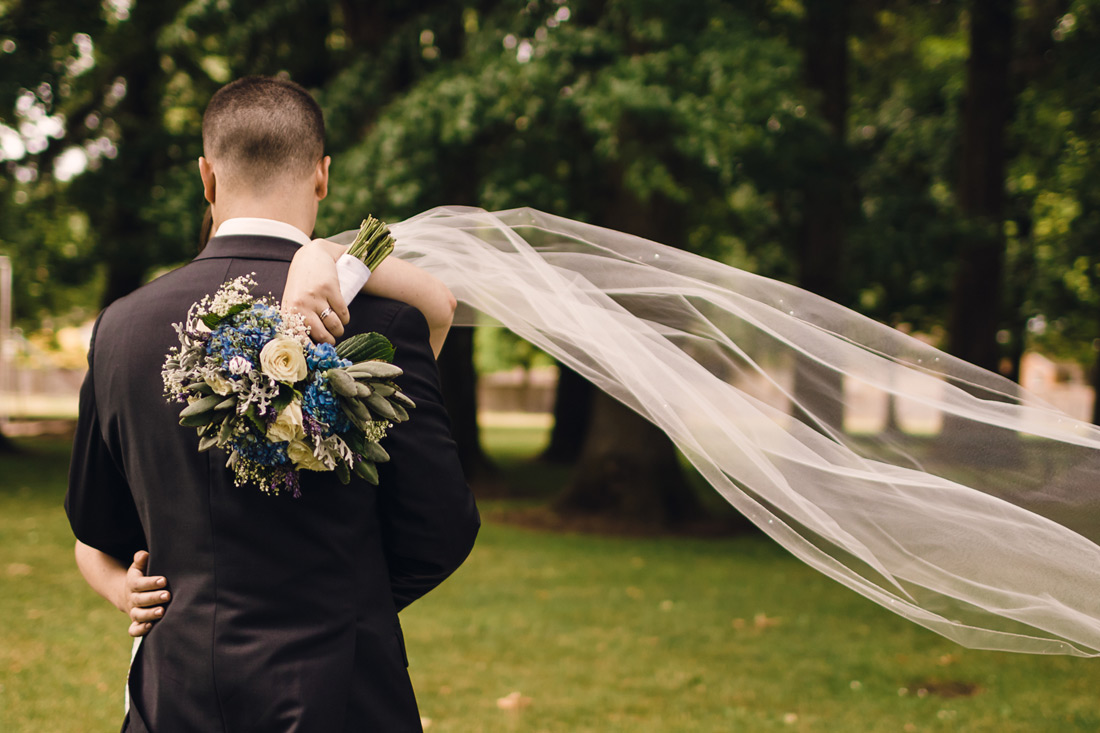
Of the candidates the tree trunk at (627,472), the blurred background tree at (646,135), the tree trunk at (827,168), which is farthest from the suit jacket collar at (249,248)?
the tree trunk at (627,472)

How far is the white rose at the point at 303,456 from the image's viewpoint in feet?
5.80

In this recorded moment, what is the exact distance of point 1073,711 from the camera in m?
5.78

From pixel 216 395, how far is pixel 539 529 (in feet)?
33.9

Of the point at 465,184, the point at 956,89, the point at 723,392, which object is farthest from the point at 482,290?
the point at 956,89

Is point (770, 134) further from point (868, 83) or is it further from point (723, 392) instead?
point (868, 83)

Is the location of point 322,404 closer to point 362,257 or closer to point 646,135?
point 362,257

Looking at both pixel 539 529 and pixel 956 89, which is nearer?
pixel 539 529

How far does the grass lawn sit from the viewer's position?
17.9 ft

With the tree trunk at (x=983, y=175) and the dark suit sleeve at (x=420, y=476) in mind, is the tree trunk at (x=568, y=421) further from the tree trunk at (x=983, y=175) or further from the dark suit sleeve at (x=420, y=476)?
Answer: the dark suit sleeve at (x=420, y=476)

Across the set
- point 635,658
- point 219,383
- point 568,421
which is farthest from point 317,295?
point 568,421

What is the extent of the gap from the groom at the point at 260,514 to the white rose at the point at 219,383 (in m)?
0.18

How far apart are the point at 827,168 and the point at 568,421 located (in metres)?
12.2

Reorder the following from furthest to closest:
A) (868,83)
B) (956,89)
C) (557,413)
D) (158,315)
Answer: (557,413) < (868,83) < (956,89) < (158,315)

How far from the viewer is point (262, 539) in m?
1.87
